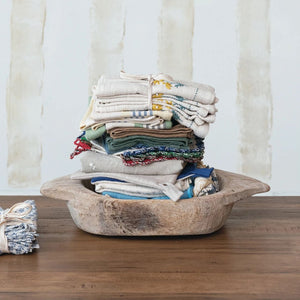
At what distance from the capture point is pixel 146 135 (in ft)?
4.22

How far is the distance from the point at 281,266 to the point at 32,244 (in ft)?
1.72

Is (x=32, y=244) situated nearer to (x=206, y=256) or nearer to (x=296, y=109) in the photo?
(x=206, y=256)

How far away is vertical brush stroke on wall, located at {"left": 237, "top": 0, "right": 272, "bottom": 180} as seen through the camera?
12.4 ft

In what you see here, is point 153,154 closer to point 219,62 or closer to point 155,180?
point 155,180

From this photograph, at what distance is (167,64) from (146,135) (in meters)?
2.58

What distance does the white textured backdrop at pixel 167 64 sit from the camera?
3.74m

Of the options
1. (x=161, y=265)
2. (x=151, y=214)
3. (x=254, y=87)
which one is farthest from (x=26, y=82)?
(x=161, y=265)

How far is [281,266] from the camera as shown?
1036mm

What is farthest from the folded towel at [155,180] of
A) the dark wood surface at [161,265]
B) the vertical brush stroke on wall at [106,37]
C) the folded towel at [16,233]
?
the vertical brush stroke on wall at [106,37]

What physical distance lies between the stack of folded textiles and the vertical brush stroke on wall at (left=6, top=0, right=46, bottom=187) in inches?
103

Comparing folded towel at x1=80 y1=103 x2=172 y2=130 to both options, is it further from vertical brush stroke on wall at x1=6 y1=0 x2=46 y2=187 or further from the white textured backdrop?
vertical brush stroke on wall at x1=6 y1=0 x2=46 y2=187

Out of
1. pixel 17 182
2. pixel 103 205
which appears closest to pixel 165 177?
pixel 103 205

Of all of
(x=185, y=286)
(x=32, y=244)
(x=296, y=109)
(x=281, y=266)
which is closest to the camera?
(x=185, y=286)

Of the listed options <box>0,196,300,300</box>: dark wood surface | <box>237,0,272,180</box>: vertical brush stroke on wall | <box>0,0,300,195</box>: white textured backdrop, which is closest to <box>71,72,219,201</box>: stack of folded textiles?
<box>0,196,300,300</box>: dark wood surface
